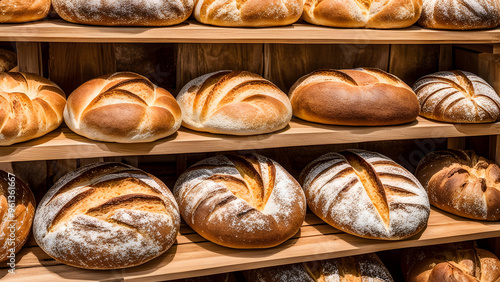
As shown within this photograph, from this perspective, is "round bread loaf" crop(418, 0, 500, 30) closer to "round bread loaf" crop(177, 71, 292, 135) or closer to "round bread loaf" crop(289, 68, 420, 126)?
"round bread loaf" crop(289, 68, 420, 126)

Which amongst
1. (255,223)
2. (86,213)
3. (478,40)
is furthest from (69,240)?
(478,40)

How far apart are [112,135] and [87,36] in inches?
12.8

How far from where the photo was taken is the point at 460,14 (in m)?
1.88

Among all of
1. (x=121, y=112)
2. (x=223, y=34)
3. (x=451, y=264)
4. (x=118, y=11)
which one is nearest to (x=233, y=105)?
(x=223, y=34)

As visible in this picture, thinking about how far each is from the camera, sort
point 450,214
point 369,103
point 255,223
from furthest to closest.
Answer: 1. point 450,214
2. point 369,103
3. point 255,223

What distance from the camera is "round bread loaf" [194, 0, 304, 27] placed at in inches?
65.0

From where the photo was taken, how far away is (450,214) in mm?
2049

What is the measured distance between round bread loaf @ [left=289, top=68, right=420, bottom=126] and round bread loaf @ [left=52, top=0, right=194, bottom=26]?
620 millimetres

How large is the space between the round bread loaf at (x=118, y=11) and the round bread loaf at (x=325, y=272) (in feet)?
3.35

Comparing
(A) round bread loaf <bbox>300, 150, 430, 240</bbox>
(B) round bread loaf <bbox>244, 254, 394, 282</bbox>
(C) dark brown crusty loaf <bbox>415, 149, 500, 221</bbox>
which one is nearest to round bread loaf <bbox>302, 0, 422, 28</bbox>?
(A) round bread loaf <bbox>300, 150, 430, 240</bbox>

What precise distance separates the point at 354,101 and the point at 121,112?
853 mm

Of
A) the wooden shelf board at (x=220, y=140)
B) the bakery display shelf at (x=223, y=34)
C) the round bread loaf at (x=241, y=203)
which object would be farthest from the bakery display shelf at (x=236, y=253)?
the bakery display shelf at (x=223, y=34)

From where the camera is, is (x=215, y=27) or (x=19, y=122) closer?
(x=19, y=122)

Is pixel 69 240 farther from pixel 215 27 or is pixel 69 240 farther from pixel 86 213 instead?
pixel 215 27
